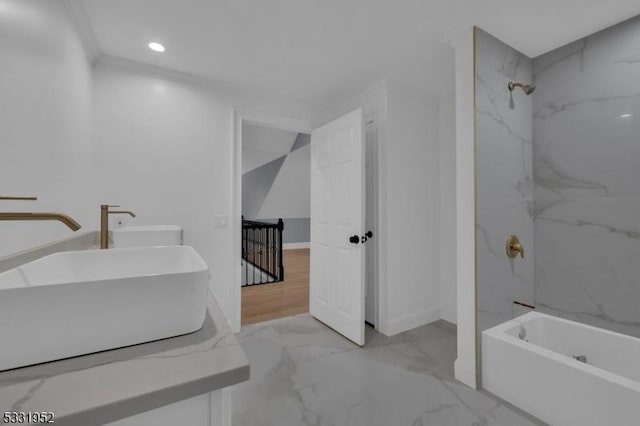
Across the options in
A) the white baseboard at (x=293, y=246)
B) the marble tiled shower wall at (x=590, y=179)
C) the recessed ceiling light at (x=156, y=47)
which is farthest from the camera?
the white baseboard at (x=293, y=246)

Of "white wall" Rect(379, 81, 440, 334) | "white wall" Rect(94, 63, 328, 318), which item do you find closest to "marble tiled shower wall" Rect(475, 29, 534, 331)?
"white wall" Rect(379, 81, 440, 334)

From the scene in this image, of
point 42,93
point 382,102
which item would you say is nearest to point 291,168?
point 382,102

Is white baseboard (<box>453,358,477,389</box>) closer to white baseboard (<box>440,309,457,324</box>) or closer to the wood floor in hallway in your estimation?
white baseboard (<box>440,309,457,324</box>)

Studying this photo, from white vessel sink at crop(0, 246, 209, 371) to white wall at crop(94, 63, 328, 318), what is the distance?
165 centimetres

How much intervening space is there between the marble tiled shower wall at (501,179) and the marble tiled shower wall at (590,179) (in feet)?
0.33

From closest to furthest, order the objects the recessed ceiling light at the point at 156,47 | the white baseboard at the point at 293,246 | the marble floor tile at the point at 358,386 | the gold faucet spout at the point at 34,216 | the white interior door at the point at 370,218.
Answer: the gold faucet spout at the point at 34,216 → the marble floor tile at the point at 358,386 → the recessed ceiling light at the point at 156,47 → the white interior door at the point at 370,218 → the white baseboard at the point at 293,246

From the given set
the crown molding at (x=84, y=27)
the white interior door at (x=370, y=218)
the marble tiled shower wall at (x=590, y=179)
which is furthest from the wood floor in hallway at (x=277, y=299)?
the crown molding at (x=84, y=27)

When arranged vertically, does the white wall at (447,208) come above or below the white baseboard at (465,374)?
above

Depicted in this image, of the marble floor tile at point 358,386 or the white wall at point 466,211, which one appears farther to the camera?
the white wall at point 466,211

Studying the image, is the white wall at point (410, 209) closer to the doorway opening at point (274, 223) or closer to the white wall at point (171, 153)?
the doorway opening at point (274, 223)

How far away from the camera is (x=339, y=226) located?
256 centimetres

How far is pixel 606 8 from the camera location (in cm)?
162

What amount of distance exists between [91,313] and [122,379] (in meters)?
0.15

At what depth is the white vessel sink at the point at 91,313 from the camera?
0.48m
